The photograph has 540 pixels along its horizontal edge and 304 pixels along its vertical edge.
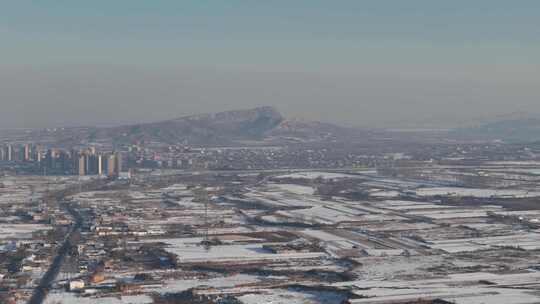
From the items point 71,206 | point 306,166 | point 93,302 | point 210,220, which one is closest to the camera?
point 93,302

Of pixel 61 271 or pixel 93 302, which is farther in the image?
pixel 61 271

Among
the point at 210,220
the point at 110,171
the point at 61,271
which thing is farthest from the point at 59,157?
the point at 61,271

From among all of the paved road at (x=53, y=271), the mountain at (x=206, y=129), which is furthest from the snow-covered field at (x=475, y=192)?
the mountain at (x=206, y=129)

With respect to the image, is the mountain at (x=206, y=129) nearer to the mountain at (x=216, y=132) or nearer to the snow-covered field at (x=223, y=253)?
the mountain at (x=216, y=132)

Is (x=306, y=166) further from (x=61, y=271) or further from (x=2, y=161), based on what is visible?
(x=61, y=271)

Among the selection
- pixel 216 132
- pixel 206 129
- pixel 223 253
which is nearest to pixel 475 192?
pixel 223 253

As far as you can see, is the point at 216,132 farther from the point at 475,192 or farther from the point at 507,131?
the point at 475,192

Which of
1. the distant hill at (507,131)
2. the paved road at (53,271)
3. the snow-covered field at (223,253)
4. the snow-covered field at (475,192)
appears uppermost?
the distant hill at (507,131)

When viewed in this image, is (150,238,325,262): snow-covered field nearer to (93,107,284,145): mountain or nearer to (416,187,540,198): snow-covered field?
(416,187,540,198): snow-covered field
